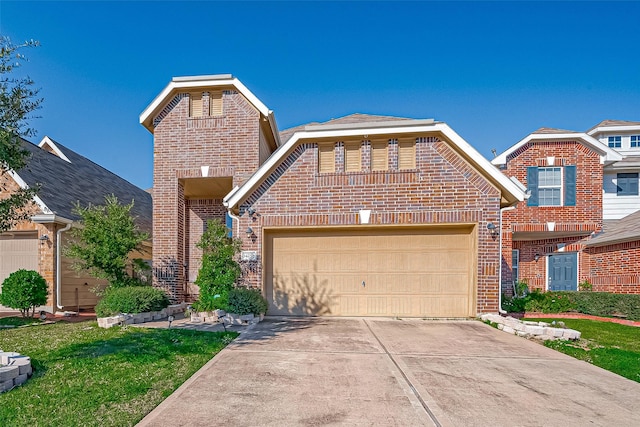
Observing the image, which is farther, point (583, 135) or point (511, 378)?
point (583, 135)

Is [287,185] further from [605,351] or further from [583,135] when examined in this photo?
Answer: [583,135]

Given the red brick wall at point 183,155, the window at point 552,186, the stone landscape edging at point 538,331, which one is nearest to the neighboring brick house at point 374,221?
the stone landscape edging at point 538,331

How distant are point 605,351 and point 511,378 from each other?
9.95 feet

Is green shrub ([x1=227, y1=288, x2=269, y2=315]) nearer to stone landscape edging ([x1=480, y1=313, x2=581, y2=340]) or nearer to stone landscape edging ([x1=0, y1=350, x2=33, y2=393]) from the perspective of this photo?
stone landscape edging ([x1=0, y1=350, x2=33, y2=393])

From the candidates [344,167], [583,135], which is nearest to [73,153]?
[344,167]

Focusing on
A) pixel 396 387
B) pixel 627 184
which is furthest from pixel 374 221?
pixel 627 184

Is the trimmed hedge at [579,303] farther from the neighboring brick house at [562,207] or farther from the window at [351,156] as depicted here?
the window at [351,156]

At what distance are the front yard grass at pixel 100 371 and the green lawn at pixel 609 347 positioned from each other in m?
6.53

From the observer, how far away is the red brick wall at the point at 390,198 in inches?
340

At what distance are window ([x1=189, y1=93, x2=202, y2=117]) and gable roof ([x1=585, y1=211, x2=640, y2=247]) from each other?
1478 cm

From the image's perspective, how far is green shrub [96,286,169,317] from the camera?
8141 mm

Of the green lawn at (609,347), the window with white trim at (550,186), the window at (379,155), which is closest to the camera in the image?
the green lawn at (609,347)

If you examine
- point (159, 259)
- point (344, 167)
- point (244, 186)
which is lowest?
point (159, 259)

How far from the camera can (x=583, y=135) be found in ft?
41.4
